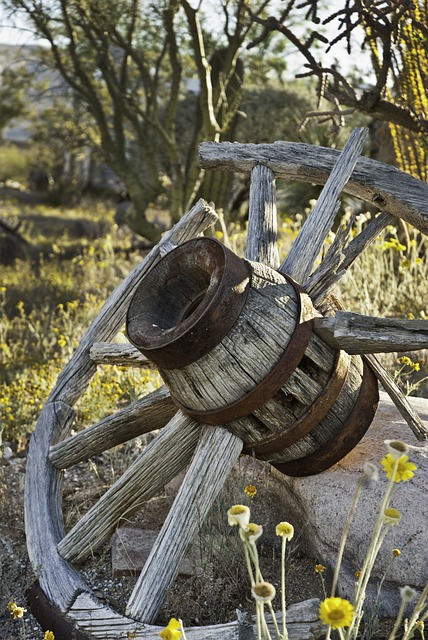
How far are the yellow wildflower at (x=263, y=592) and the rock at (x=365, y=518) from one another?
1.07 metres

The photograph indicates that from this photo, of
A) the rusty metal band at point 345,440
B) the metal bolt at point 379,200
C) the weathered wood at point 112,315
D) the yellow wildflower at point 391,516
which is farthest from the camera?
the weathered wood at point 112,315

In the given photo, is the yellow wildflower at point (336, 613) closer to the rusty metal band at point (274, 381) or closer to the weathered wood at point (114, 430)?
the rusty metal band at point (274, 381)

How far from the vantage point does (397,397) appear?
2.78 metres

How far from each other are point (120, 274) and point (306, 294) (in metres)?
5.82

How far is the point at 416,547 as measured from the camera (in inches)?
95.3

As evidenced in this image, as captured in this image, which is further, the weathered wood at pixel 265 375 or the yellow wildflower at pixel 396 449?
the weathered wood at pixel 265 375

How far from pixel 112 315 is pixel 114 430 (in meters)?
0.62

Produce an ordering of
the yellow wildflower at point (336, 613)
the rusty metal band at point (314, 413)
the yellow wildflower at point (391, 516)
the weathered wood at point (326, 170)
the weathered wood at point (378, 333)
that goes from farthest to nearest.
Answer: the weathered wood at point (326, 170)
the rusty metal band at point (314, 413)
the weathered wood at point (378, 333)
the yellow wildflower at point (391, 516)
the yellow wildflower at point (336, 613)

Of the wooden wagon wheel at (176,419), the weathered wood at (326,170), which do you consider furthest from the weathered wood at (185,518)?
the weathered wood at (326,170)

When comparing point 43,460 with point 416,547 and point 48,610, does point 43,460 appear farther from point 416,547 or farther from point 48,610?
point 416,547

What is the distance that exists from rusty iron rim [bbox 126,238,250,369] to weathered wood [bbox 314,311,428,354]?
0.34 metres

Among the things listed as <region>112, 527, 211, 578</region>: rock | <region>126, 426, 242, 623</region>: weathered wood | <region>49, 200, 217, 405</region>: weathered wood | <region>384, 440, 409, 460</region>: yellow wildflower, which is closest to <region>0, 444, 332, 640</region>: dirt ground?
<region>112, 527, 211, 578</region>: rock

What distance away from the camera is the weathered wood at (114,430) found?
299 centimetres

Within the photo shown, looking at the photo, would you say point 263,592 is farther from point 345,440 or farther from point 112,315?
point 112,315
